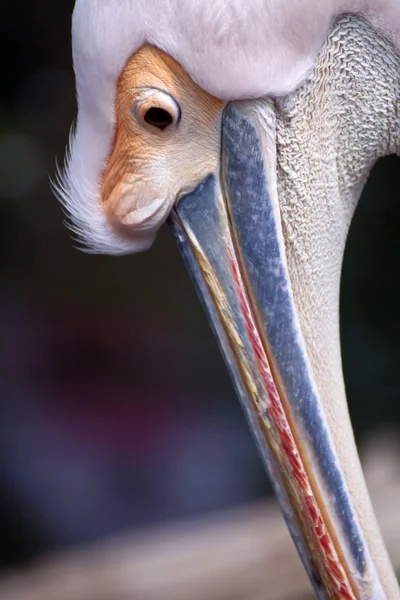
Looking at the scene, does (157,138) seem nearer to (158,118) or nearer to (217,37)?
(158,118)

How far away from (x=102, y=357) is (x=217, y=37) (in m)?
2.10

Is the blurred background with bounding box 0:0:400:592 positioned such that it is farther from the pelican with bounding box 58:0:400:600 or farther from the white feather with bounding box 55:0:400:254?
the white feather with bounding box 55:0:400:254

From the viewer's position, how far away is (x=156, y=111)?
0.96m

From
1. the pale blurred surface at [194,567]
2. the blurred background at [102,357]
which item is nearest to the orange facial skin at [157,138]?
the pale blurred surface at [194,567]

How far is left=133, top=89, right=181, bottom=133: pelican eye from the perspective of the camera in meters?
0.94

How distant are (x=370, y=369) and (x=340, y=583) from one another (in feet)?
6.73

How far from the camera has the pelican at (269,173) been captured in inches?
36.2

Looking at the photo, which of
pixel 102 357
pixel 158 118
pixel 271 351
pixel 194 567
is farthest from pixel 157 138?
pixel 102 357

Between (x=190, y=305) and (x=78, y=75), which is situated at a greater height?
(x=190, y=305)

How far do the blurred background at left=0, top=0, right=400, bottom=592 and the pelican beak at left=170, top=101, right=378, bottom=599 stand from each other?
1.61 metres

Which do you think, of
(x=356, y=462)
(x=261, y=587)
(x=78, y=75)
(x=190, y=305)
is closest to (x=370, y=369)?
(x=190, y=305)

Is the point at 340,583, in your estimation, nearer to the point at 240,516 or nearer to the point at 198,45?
the point at 198,45

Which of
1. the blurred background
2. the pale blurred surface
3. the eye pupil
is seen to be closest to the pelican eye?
the eye pupil

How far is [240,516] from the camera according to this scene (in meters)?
2.42
